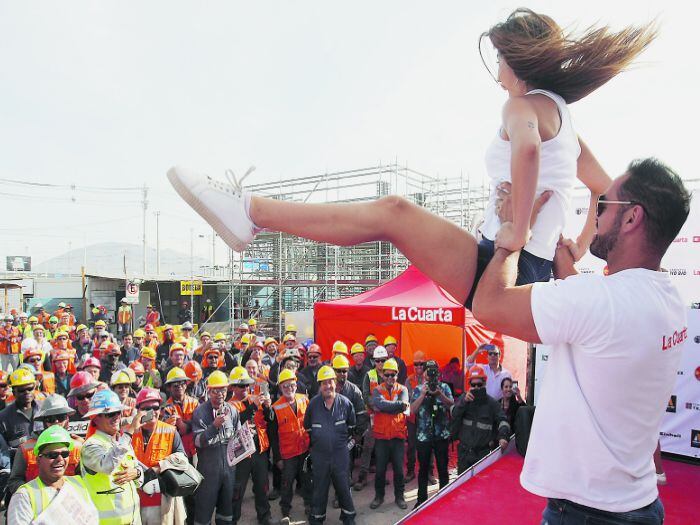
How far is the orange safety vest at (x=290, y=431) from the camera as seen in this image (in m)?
5.83

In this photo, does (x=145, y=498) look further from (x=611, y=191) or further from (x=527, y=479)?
(x=611, y=191)

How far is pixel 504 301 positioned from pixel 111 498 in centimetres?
342

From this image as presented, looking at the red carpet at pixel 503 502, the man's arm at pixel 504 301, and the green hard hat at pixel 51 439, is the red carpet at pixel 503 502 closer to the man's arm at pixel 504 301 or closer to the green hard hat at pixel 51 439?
the green hard hat at pixel 51 439

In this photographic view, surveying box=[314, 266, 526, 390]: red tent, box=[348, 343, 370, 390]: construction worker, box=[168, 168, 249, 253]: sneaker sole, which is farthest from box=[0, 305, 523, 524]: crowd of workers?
box=[168, 168, 249, 253]: sneaker sole

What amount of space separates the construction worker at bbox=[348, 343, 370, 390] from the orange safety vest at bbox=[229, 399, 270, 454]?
2.23 meters

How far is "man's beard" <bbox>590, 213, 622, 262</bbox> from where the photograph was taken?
4.35ft

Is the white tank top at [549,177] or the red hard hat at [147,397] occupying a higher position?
the white tank top at [549,177]

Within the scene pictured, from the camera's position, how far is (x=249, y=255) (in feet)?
59.0

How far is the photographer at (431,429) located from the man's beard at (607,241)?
197 inches

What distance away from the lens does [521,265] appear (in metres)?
1.70

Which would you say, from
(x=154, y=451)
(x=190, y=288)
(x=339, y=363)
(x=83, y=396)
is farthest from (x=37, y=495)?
(x=190, y=288)

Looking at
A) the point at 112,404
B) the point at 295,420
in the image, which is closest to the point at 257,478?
the point at 295,420

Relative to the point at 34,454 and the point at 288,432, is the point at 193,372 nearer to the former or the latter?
the point at 288,432

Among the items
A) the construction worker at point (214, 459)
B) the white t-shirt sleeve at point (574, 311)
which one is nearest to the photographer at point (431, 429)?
the construction worker at point (214, 459)
